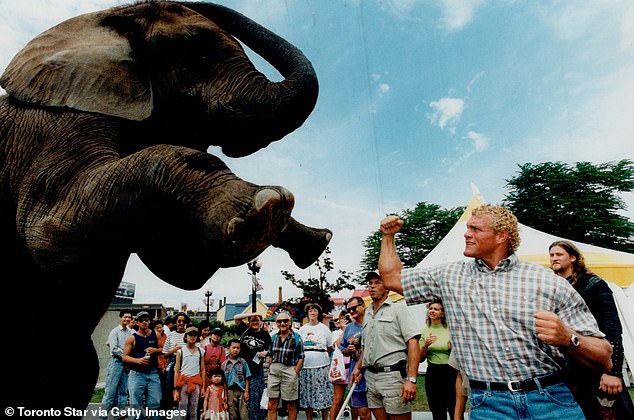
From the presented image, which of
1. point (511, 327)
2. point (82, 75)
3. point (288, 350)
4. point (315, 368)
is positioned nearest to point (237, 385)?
point (288, 350)

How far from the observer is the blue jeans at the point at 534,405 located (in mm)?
2471

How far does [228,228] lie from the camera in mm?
1680

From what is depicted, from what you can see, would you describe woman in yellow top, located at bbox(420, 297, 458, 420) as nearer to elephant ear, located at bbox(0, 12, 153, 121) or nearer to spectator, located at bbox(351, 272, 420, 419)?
spectator, located at bbox(351, 272, 420, 419)

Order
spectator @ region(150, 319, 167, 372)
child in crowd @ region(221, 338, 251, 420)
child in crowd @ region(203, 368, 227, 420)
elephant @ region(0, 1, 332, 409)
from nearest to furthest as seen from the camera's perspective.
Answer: elephant @ region(0, 1, 332, 409) → child in crowd @ region(203, 368, 227, 420) → child in crowd @ region(221, 338, 251, 420) → spectator @ region(150, 319, 167, 372)

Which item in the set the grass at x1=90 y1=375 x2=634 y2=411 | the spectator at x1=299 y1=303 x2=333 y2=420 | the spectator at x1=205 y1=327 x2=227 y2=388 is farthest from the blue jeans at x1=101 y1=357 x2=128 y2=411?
the spectator at x1=299 y1=303 x2=333 y2=420

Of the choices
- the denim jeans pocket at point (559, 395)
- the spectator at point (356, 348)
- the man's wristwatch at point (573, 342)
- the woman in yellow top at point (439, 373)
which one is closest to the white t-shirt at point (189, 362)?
the spectator at point (356, 348)

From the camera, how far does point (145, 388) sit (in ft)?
25.6

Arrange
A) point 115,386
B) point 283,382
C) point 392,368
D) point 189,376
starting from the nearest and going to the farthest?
point 392,368 < point 283,382 < point 189,376 < point 115,386

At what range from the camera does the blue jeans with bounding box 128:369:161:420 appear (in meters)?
7.70

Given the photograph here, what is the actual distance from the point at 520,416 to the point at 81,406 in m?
2.28

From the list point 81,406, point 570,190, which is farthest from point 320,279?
point 81,406

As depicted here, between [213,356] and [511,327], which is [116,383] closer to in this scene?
[213,356]

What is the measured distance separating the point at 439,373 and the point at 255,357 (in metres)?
2.95

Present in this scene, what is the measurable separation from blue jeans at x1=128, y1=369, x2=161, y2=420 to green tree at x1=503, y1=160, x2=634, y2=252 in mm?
→ 35129
